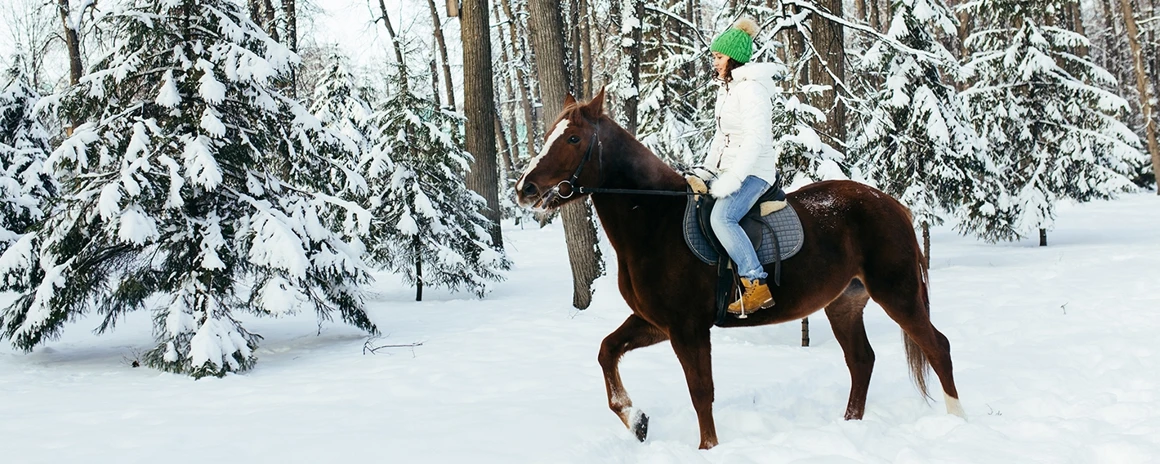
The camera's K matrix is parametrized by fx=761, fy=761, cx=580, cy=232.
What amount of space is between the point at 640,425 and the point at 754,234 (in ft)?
4.59

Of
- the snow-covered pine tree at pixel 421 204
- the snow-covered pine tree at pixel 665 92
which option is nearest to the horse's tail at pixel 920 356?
the snow-covered pine tree at pixel 421 204

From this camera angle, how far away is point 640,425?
4.76 m

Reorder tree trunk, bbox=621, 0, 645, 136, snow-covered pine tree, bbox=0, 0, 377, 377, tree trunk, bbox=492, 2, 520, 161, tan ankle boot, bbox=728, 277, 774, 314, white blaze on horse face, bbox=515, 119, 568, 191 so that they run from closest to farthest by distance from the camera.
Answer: white blaze on horse face, bbox=515, 119, 568, 191
tan ankle boot, bbox=728, 277, 774, 314
snow-covered pine tree, bbox=0, 0, 377, 377
tree trunk, bbox=621, 0, 645, 136
tree trunk, bbox=492, 2, 520, 161

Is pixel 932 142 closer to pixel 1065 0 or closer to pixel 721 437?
pixel 1065 0

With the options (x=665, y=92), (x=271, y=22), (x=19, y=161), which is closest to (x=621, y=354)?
(x=19, y=161)

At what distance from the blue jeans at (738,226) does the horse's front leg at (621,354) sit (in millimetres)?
757

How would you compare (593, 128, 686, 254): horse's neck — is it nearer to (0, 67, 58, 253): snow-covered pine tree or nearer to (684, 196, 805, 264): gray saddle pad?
(684, 196, 805, 264): gray saddle pad

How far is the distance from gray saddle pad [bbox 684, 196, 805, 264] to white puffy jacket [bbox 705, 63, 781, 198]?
200 mm

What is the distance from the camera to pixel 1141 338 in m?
7.44

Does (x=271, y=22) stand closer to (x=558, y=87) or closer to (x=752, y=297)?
(x=558, y=87)

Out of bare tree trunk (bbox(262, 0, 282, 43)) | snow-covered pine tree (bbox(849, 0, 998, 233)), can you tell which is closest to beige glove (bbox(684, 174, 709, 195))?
snow-covered pine tree (bbox(849, 0, 998, 233))

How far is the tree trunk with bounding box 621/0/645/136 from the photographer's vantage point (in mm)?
12805

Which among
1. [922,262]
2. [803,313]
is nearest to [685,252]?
[803,313]

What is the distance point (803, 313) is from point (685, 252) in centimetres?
98
